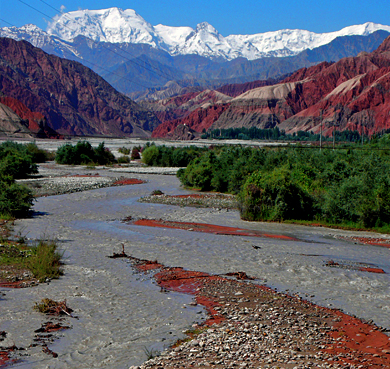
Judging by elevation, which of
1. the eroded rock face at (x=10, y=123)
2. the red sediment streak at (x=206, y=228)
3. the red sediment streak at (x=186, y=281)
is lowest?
the red sediment streak at (x=206, y=228)

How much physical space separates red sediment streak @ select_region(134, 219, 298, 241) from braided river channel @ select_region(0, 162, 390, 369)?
2.79 ft

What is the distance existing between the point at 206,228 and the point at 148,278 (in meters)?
10.8

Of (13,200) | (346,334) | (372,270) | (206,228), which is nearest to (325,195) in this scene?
(206,228)

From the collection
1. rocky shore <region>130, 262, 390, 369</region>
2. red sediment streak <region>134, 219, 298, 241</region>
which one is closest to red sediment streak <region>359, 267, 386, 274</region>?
rocky shore <region>130, 262, 390, 369</region>

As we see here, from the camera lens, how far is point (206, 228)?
26.5 meters

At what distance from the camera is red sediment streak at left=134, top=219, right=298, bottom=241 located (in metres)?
25.1

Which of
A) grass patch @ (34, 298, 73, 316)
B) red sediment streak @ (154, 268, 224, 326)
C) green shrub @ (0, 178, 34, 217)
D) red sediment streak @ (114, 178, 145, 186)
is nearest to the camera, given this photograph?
grass patch @ (34, 298, 73, 316)

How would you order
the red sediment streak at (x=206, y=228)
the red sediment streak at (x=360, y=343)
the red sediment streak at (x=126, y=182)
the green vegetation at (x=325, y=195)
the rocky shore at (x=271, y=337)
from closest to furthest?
the rocky shore at (x=271, y=337) < the red sediment streak at (x=360, y=343) < the red sediment streak at (x=206, y=228) < the green vegetation at (x=325, y=195) < the red sediment streak at (x=126, y=182)

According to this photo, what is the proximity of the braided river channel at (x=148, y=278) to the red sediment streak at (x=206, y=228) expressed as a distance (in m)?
0.85

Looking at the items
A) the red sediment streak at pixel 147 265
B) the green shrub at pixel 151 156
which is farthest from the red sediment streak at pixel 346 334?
the green shrub at pixel 151 156

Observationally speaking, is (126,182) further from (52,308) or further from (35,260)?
(52,308)

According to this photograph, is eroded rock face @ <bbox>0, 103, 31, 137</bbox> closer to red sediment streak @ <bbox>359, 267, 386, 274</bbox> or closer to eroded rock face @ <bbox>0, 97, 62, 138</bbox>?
eroded rock face @ <bbox>0, 97, 62, 138</bbox>

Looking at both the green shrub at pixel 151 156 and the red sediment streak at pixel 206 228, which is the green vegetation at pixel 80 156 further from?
the red sediment streak at pixel 206 228

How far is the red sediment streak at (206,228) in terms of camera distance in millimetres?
25078
